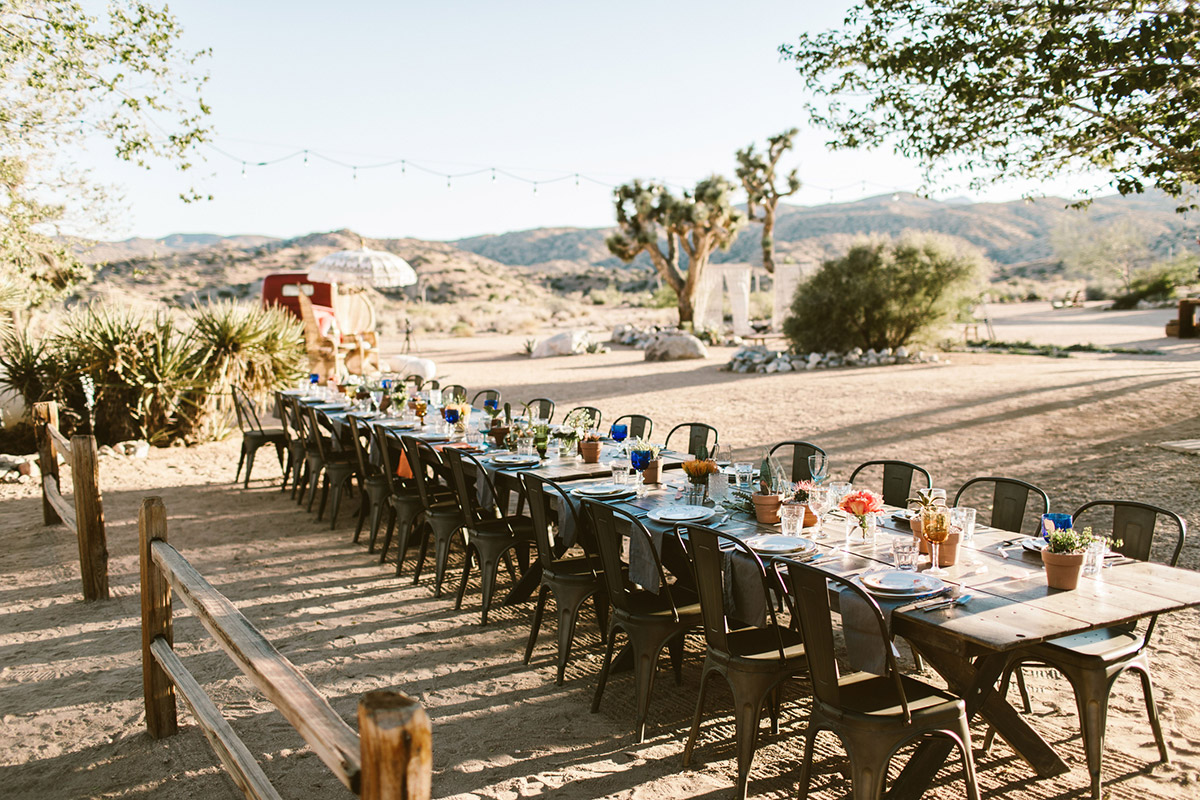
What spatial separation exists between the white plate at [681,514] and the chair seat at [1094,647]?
145cm

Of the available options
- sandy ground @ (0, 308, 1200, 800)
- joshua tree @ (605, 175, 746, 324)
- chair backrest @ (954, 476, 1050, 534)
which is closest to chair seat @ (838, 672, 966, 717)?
sandy ground @ (0, 308, 1200, 800)

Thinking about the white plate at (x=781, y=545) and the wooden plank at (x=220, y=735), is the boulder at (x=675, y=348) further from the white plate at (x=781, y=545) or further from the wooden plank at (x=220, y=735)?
the wooden plank at (x=220, y=735)

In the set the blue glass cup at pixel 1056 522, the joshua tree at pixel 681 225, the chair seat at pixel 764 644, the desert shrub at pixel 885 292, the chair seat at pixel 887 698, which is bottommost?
the chair seat at pixel 887 698

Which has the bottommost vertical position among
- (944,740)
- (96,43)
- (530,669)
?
(530,669)

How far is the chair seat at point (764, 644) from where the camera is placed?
3.15m

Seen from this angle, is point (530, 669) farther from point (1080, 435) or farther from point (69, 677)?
point (1080, 435)

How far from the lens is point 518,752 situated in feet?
11.3

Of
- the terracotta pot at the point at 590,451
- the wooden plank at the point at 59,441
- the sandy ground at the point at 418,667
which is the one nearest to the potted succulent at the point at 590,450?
the terracotta pot at the point at 590,451

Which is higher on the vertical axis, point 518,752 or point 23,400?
point 23,400

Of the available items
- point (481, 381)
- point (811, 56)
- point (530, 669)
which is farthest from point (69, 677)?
point (481, 381)

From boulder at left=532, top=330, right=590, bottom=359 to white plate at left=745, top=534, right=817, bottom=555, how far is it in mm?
19593

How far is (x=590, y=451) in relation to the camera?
5.39 meters

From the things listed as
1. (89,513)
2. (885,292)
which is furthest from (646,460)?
(885,292)

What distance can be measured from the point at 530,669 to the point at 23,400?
30.4 ft
